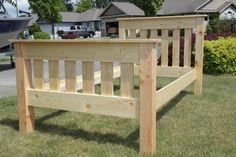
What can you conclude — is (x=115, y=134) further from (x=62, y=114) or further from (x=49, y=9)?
(x=49, y=9)

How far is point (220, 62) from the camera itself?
29.1 ft

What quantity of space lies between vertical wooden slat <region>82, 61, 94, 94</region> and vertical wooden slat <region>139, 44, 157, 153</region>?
2.18 feet

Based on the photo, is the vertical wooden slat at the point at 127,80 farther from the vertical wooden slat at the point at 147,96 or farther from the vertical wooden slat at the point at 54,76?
the vertical wooden slat at the point at 54,76

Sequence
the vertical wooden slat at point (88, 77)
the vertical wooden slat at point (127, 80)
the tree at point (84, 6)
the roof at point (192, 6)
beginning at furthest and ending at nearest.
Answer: the tree at point (84, 6)
the roof at point (192, 6)
the vertical wooden slat at point (88, 77)
the vertical wooden slat at point (127, 80)

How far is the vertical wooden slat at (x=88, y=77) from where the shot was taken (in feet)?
12.8

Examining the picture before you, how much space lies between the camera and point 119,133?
14.2 ft

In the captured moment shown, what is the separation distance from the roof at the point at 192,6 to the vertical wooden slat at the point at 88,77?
122ft

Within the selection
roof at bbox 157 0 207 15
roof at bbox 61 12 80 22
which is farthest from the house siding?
roof at bbox 61 12 80 22

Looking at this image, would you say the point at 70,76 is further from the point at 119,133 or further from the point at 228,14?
the point at 228,14

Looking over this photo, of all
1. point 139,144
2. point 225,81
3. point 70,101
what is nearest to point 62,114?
point 70,101

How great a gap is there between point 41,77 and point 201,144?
6.82 feet

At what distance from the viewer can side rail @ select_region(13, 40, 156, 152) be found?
139 inches

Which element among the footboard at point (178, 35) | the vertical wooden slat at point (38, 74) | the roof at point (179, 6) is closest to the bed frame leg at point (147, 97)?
the vertical wooden slat at point (38, 74)

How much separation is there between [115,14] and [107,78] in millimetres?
46373
